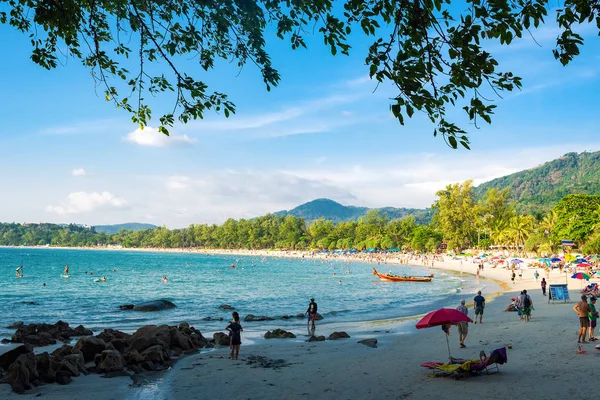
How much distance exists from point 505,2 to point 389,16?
1.34 m

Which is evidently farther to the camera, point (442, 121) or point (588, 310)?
point (588, 310)

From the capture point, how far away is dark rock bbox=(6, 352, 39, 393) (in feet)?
32.4

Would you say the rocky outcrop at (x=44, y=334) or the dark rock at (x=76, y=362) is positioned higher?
the dark rock at (x=76, y=362)

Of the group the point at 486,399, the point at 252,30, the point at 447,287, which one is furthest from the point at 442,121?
the point at 447,287

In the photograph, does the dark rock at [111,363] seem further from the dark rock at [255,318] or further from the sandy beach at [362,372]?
the dark rock at [255,318]

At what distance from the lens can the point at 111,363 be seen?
12000mm

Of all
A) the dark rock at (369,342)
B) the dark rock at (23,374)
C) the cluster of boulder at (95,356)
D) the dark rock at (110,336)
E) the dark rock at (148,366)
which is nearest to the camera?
the dark rock at (23,374)

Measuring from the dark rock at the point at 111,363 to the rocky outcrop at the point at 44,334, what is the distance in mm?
6317

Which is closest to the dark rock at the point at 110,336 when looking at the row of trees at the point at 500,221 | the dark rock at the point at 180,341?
the dark rock at the point at 180,341

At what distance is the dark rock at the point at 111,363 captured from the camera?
11930 mm

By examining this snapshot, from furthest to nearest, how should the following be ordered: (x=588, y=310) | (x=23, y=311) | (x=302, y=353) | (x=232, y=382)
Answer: (x=23, y=311) → (x=302, y=353) → (x=588, y=310) → (x=232, y=382)

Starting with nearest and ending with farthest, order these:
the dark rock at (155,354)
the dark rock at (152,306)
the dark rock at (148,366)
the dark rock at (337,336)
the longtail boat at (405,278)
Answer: the dark rock at (148,366)
the dark rock at (155,354)
the dark rock at (337,336)
the dark rock at (152,306)
the longtail boat at (405,278)

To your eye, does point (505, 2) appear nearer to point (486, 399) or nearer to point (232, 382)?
point (486, 399)

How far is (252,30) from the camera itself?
601 centimetres
